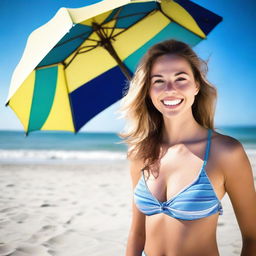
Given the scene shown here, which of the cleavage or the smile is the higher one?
the smile

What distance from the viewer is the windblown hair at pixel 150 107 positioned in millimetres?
1948

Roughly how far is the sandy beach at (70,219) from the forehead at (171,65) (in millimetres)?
2730

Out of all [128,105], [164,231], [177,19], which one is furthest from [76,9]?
[164,231]

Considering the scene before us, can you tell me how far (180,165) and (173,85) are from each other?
542mm

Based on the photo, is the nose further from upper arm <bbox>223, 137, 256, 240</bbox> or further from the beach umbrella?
the beach umbrella

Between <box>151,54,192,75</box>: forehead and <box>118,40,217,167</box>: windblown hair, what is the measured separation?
1.7 inches

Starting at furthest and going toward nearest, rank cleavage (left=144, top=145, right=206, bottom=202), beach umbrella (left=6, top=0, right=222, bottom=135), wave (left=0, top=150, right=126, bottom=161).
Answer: wave (left=0, top=150, right=126, bottom=161) → beach umbrella (left=6, top=0, right=222, bottom=135) → cleavage (left=144, top=145, right=206, bottom=202)

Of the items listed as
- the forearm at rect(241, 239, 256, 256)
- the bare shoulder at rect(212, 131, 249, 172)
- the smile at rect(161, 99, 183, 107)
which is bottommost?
the forearm at rect(241, 239, 256, 256)

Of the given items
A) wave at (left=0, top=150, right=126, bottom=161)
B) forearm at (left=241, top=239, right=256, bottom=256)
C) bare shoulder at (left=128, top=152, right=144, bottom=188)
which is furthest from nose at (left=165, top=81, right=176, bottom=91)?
wave at (left=0, top=150, right=126, bottom=161)

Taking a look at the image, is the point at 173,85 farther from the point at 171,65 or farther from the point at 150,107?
the point at 150,107

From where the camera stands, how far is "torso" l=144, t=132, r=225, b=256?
1603mm

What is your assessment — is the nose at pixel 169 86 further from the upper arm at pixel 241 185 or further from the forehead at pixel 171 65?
the upper arm at pixel 241 185

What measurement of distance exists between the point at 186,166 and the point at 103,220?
3.61m

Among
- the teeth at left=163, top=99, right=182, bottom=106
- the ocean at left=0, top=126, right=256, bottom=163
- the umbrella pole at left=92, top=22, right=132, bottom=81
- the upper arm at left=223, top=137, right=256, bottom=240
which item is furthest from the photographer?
the ocean at left=0, top=126, right=256, bottom=163
